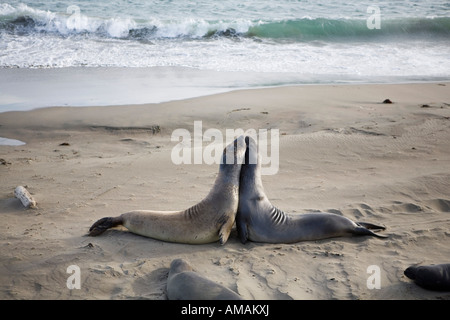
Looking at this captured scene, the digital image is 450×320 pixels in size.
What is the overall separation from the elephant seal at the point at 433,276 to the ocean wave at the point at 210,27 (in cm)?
1459

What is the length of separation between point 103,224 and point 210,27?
14.8 meters

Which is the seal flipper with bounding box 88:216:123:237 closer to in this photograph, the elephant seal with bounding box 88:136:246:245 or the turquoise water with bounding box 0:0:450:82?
the elephant seal with bounding box 88:136:246:245

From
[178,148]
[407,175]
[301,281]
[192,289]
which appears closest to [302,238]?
[301,281]

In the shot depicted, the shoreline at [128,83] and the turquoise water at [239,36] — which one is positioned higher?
the turquoise water at [239,36]

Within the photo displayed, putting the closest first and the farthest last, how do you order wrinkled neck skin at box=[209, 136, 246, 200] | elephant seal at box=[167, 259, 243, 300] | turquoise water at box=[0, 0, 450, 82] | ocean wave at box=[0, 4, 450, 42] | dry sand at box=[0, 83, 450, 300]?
elephant seal at box=[167, 259, 243, 300]
dry sand at box=[0, 83, 450, 300]
wrinkled neck skin at box=[209, 136, 246, 200]
turquoise water at box=[0, 0, 450, 82]
ocean wave at box=[0, 4, 450, 42]

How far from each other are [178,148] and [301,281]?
13.8ft

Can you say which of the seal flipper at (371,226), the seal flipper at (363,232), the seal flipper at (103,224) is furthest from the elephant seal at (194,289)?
the seal flipper at (371,226)

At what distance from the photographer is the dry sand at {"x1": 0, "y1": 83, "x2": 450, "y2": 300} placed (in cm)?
414

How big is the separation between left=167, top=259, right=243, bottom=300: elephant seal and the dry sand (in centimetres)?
13

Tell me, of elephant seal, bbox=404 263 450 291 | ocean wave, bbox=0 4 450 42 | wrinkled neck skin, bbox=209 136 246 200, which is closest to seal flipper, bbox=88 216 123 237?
wrinkled neck skin, bbox=209 136 246 200

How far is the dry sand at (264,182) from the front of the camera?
13.6 feet

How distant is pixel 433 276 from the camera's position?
13.0 feet

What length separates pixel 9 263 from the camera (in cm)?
431

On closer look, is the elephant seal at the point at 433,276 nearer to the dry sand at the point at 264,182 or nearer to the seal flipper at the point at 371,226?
the dry sand at the point at 264,182
